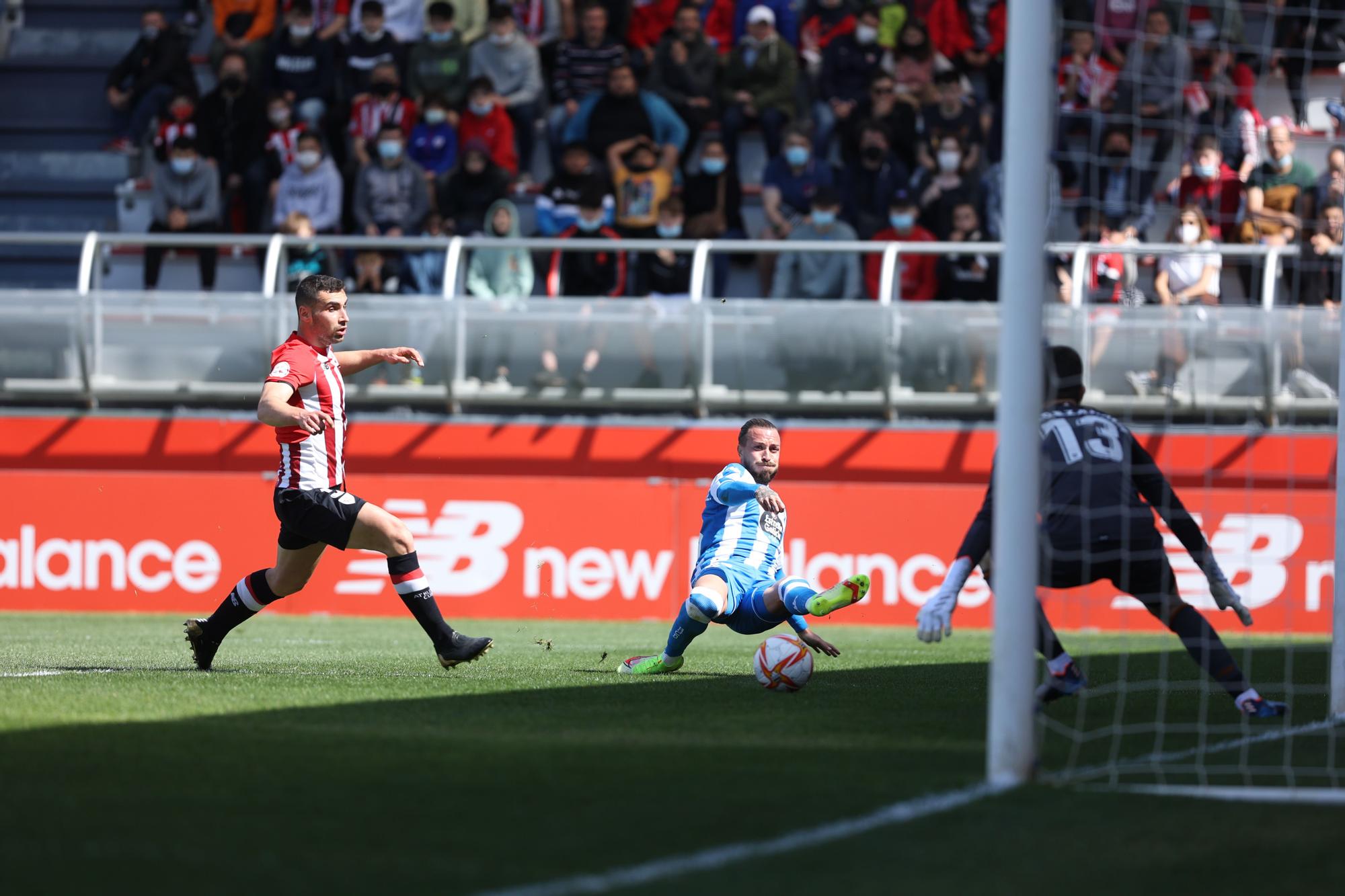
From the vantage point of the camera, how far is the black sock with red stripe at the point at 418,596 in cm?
768

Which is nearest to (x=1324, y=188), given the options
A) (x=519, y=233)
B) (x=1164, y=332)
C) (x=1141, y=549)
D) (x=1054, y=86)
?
(x=1164, y=332)

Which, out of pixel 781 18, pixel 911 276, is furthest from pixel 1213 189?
pixel 781 18

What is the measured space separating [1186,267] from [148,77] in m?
10.9

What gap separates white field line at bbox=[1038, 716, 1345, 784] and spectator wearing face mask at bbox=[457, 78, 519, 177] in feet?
38.3

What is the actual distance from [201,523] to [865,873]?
36.2 feet

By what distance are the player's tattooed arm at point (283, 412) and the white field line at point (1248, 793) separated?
3755mm

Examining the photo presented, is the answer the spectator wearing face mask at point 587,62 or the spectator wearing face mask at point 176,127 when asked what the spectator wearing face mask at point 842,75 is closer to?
the spectator wearing face mask at point 587,62

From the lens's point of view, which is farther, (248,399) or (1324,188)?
(248,399)

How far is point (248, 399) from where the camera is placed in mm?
14359

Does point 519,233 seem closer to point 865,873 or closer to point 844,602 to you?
point 844,602

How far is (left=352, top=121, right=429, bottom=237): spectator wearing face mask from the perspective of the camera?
1589cm

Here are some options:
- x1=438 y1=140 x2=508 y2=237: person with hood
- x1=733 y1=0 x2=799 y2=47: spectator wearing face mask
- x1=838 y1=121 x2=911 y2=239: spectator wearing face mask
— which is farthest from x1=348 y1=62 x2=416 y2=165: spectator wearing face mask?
x1=838 y1=121 x2=911 y2=239: spectator wearing face mask

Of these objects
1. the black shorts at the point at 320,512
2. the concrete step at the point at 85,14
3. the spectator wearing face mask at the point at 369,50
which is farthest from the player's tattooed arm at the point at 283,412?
the concrete step at the point at 85,14

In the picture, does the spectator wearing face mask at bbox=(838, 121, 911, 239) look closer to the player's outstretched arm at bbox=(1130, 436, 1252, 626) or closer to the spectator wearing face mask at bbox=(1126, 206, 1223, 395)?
the spectator wearing face mask at bbox=(1126, 206, 1223, 395)
